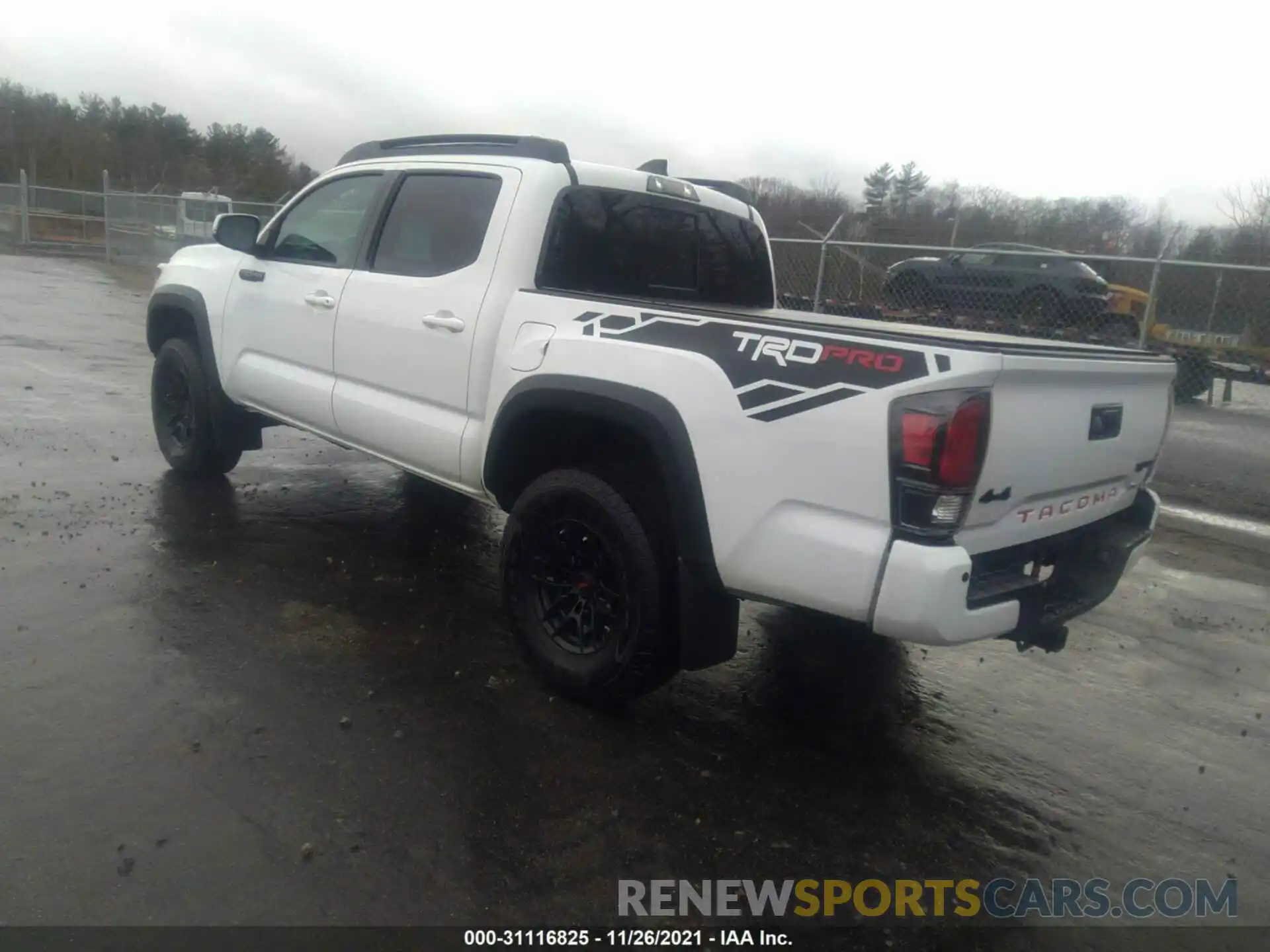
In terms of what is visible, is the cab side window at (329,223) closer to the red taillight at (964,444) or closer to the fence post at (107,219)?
the red taillight at (964,444)

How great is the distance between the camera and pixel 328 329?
189 inches

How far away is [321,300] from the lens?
190 inches

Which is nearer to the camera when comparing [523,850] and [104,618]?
[523,850]

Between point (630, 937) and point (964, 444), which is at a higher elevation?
point (964, 444)

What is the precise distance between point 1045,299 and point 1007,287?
0.70 meters

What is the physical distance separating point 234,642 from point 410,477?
2.83 m

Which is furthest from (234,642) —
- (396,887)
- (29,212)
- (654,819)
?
(29,212)

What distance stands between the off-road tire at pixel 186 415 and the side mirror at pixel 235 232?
841mm

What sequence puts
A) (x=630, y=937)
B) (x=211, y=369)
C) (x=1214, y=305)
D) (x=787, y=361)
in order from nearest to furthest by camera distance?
(x=630, y=937), (x=787, y=361), (x=211, y=369), (x=1214, y=305)

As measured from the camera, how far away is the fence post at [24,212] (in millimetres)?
24562

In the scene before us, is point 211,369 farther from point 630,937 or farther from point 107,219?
point 107,219

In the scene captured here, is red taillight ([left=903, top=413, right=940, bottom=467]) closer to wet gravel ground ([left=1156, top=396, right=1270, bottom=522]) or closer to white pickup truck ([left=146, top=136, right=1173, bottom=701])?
white pickup truck ([left=146, top=136, right=1173, bottom=701])

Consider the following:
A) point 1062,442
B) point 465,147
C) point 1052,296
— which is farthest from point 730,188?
point 1052,296

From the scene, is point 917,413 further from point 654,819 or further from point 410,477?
point 410,477
